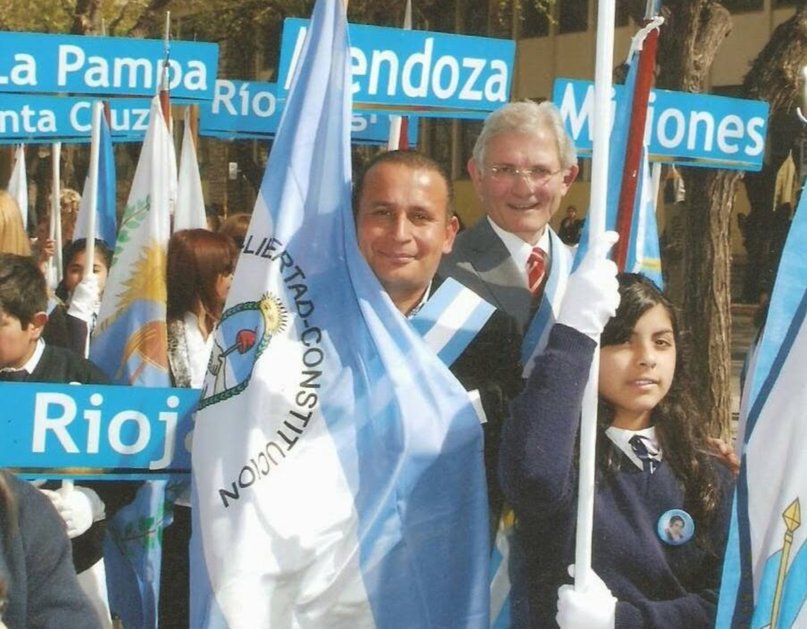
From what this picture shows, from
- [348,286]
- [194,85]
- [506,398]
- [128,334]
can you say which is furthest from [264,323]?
[194,85]

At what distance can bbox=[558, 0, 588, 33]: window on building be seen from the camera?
28.4 meters

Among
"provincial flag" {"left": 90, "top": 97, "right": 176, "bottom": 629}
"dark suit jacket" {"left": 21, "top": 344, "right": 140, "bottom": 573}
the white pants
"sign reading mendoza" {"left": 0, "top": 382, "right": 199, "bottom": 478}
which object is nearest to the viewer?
"sign reading mendoza" {"left": 0, "top": 382, "right": 199, "bottom": 478}

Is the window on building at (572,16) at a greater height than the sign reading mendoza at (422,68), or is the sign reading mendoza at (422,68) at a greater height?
the window on building at (572,16)

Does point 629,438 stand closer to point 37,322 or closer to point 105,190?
point 37,322

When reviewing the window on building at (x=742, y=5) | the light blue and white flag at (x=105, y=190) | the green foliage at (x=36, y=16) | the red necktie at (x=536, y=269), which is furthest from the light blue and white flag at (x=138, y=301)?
the window on building at (x=742, y=5)

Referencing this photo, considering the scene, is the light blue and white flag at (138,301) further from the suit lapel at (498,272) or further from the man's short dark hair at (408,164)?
the man's short dark hair at (408,164)

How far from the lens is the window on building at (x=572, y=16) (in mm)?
28445

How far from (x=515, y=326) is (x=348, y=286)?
15.8 inches

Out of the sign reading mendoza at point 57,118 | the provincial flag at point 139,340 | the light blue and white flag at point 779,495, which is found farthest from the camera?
the sign reading mendoza at point 57,118

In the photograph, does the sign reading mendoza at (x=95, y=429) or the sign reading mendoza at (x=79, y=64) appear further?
the sign reading mendoza at (x=79, y=64)

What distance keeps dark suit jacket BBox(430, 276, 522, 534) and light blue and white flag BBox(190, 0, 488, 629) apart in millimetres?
99

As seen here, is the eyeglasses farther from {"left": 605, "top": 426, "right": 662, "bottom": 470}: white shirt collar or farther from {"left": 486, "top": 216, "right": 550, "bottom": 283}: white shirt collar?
{"left": 605, "top": 426, "right": 662, "bottom": 470}: white shirt collar

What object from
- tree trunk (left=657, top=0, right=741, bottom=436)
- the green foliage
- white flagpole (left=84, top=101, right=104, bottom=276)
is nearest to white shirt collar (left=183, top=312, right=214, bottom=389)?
white flagpole (left=84, top=101, right=104, bottom=276)

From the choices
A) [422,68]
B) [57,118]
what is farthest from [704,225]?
[57,118]
